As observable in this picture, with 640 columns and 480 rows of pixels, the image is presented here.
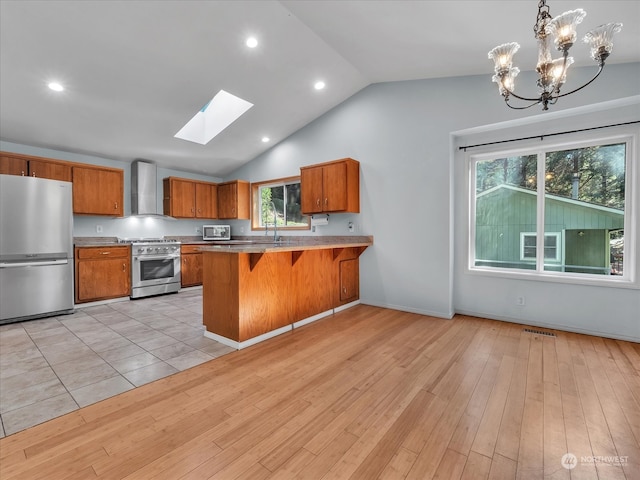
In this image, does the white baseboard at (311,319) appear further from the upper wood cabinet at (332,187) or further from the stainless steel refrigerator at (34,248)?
the stainless steel refrigerator at (34,248)

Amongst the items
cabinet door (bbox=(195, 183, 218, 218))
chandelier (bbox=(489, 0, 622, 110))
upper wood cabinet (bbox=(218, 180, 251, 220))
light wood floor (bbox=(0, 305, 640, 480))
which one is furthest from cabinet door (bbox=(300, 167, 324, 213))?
chandelier (bbox=(489, 0, 622, 110))

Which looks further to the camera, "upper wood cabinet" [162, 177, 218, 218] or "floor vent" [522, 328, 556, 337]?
"upper wood cabinet" [162, 177, 218, 218]

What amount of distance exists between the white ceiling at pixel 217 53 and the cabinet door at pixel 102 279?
1925 millimetres

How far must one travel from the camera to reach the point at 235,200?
20.2 feet

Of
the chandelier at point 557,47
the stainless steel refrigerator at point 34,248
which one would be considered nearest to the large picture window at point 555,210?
the chandelier at point 557,47

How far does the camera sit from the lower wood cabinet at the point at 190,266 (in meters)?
5.70

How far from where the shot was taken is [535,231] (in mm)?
3551

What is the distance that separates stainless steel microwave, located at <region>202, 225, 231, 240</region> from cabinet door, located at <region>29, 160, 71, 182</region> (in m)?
2.51

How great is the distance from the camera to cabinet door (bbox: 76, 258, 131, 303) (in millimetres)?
4418

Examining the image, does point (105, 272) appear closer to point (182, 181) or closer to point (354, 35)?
point (182, 181)

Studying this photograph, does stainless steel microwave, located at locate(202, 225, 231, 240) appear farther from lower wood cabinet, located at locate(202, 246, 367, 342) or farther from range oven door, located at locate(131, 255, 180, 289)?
lower wood cabinet, located at locate(202, 246, 367, 342)

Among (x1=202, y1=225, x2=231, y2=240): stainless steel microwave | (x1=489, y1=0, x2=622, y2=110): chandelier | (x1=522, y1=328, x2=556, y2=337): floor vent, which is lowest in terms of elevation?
(x1=522, y1=328, x2=556, y2=337): floor vent

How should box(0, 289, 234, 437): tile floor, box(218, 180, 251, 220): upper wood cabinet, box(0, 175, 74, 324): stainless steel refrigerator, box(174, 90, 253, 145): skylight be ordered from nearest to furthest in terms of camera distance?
box(0, 289, 234, 437): tile floor
box(0, 175, 74, 324): stainless steel refrigerator
box(174, 90, 253, 145): skylight
box(218, 180, 251, 220): upper wood cabinet

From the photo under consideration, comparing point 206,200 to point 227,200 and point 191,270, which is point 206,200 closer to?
point 227,200
